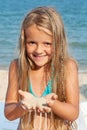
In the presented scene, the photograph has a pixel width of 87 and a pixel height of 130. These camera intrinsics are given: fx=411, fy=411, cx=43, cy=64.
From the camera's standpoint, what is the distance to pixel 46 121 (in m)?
2.52

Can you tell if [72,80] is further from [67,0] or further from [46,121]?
[67,0]

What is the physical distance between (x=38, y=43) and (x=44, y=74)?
0.29m

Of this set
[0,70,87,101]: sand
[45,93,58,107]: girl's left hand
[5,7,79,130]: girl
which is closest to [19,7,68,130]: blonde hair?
[5,7,79,130]: girl

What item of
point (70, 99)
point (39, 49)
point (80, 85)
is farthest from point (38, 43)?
point (80, 85)

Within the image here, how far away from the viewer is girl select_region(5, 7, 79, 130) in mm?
2332

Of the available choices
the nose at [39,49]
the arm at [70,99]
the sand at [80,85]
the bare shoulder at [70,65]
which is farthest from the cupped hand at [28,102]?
the sand at [80,85]

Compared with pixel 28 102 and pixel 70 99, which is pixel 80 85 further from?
pixel 28 102

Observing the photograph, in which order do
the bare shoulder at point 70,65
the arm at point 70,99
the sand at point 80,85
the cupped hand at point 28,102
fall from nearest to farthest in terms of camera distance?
1. the cupped hand at point 28,102
2. the arm at point 70,99
3. the bare shoulder at point 70,65
4. the sand at point 80,85

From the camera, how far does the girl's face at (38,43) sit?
2322 mm

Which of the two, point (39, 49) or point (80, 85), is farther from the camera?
point (80, 85)

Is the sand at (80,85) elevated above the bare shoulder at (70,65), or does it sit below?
below

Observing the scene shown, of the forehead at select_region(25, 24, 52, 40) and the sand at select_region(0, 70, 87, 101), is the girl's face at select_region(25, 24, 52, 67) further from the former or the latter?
the sand at select_region(0, 70, 87, 101)

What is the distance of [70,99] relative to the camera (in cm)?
246

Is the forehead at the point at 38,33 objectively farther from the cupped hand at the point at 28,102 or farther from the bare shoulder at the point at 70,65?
the cupped hand at the point at 28,102
